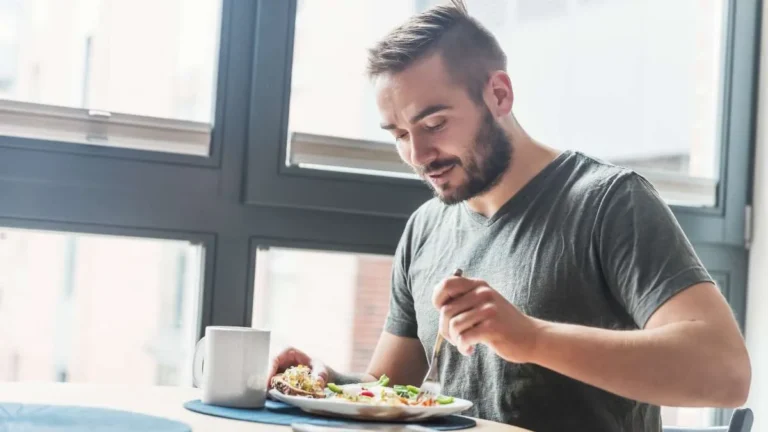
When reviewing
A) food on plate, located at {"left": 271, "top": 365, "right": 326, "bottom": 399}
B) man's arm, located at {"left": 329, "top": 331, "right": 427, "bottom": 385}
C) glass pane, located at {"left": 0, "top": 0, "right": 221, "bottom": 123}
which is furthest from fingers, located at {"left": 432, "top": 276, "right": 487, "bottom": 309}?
glass pane, located at {"left": 0, "top": 0, "right": 221, "bottom": 123}

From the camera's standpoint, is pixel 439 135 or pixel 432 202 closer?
pixel 439 135

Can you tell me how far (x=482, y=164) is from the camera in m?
1.63

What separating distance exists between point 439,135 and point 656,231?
41 cm

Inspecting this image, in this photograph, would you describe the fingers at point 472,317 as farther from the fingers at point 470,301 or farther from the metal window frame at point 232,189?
the metal window frame at point 232,189

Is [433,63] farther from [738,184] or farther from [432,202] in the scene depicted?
[738,184]

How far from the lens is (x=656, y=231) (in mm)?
1398

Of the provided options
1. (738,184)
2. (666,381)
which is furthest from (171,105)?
(738,184)

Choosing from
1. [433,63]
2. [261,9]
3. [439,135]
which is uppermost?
[261,9]

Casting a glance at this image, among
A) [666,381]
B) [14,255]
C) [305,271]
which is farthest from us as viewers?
[305,271]

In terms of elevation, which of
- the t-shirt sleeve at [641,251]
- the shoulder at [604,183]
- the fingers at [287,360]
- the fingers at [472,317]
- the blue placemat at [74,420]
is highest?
the shoulder at [604,183]

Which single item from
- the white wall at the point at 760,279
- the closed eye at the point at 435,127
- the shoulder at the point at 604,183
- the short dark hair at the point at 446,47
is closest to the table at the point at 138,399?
the shoulder at the point at 604,183

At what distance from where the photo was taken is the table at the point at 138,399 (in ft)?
3.78

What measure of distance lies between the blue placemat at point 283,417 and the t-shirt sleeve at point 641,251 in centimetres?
32

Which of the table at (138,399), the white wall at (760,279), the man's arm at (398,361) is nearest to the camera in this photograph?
the table at (138,399)
